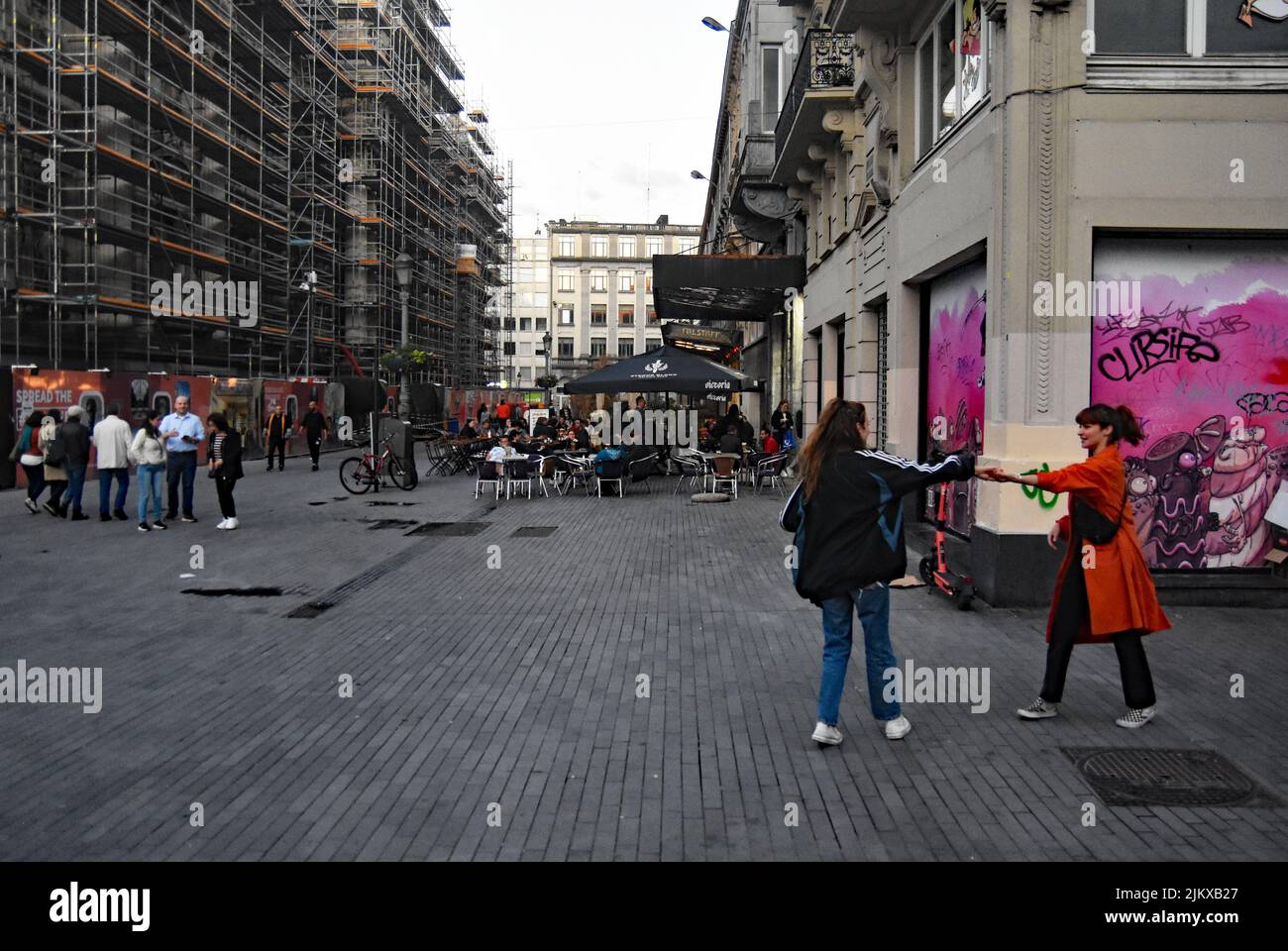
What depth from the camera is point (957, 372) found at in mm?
11922

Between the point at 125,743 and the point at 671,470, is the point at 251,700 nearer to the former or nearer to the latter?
the point at 125,743

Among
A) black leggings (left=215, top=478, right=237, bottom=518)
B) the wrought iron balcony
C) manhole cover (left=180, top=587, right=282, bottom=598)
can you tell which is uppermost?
the wrought iron balcony

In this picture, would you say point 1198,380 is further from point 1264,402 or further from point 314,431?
point 314,431

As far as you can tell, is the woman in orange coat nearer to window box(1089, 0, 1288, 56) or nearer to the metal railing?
window box(1089, 0, 1288, 56)

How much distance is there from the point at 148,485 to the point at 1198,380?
1314 centimetres

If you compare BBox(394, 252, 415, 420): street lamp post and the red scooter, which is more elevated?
BBox(394, 252, 415, 420): street lamp post

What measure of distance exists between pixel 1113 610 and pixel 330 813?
4.10 metres

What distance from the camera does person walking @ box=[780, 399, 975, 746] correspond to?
17.5 ft

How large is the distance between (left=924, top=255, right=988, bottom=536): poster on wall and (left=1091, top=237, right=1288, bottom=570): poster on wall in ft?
5.52

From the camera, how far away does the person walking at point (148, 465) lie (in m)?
14.2
